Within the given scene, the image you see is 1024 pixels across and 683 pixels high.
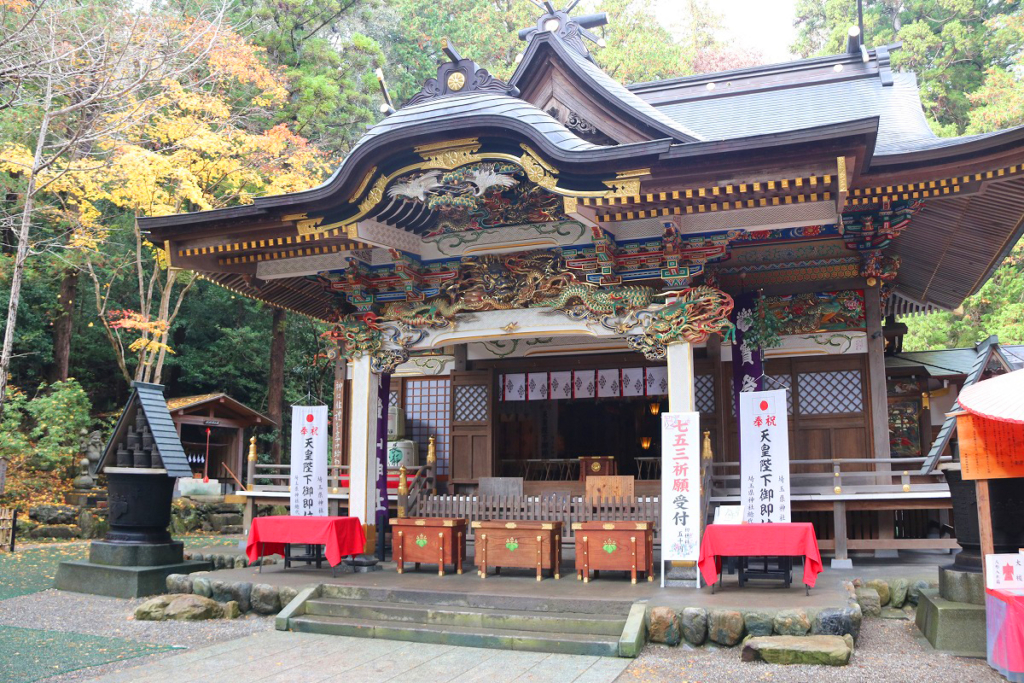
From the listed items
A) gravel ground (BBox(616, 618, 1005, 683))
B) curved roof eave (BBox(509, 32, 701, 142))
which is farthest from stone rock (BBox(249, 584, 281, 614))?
curved roof eave (BBox(509, 32, 701, 142))

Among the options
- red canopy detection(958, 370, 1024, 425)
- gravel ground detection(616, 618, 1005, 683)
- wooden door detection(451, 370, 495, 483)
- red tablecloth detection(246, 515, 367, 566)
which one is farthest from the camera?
wooden door detection(451, 370, 495, 483)

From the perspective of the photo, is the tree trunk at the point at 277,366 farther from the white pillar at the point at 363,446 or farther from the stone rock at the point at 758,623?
the stone rock at the point at 758,623

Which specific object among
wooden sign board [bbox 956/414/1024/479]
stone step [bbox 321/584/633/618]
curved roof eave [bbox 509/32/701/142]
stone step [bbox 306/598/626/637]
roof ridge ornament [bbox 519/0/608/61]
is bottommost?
stone step [bbox 306/598/626/637]

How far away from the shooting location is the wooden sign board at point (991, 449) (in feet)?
18.5

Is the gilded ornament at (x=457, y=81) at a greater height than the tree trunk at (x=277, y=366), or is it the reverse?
the gilded ornament at (x=457, y=81)

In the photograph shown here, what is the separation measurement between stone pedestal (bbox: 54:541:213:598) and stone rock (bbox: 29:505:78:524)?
739 cm

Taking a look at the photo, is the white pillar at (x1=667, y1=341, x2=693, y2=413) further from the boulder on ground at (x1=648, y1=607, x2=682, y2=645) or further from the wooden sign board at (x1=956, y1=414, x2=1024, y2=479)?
the wooden sign board at (x1=956, y1=414, x2=1024, y2=479)

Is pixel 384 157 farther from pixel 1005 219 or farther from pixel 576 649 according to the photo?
pixel 1005 219

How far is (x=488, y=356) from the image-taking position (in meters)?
13.5

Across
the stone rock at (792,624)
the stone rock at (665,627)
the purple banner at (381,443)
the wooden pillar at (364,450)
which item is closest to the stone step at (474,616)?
the stone rock at (665,627)

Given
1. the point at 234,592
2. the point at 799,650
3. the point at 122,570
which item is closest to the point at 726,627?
the point at 799,650

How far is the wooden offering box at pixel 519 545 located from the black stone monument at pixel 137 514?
3639 mm

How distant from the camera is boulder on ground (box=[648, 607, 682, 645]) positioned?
6582mm

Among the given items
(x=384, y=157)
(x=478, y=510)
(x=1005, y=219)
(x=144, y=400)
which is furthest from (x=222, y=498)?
(x=1005, y=219)
